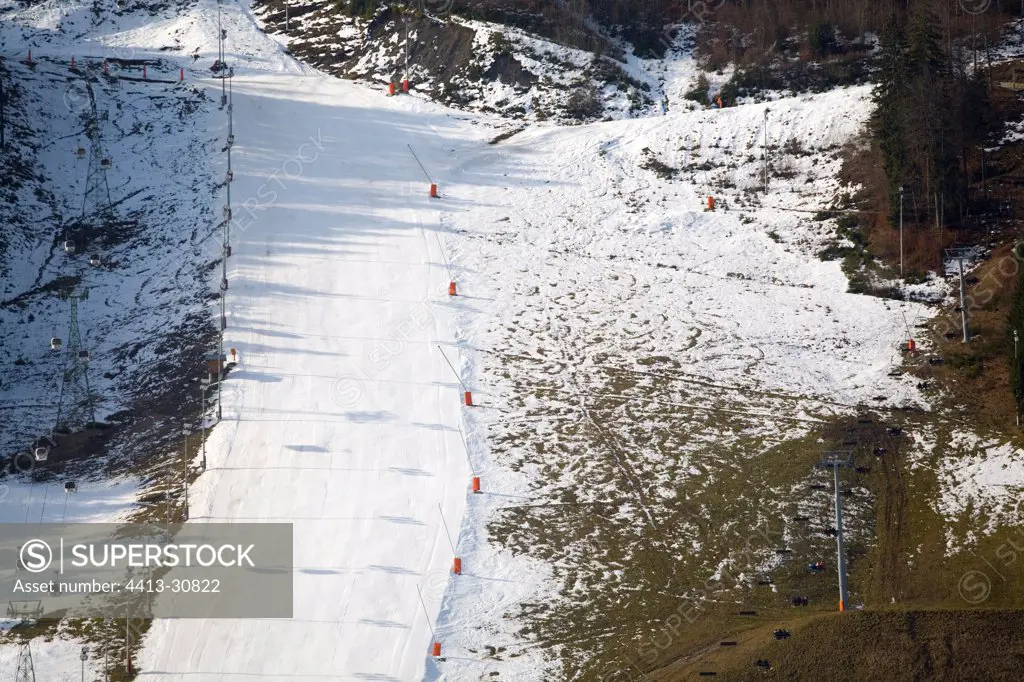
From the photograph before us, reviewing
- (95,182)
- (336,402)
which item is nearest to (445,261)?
(336,402)

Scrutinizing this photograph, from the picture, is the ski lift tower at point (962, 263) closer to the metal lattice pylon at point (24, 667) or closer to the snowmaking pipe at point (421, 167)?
the snowmaking pipe at point (421, 167)

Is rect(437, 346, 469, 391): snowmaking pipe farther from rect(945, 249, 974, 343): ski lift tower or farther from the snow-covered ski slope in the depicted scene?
rect(945, 249, 974, 343): ski lift tower

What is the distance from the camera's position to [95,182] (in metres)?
63.7

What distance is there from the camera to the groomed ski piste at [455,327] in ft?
118

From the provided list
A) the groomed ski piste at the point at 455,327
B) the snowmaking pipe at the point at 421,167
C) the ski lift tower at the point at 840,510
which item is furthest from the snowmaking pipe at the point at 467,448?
the snowmaking pipe at the point at 421,167

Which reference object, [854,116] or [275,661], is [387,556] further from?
[854,116]

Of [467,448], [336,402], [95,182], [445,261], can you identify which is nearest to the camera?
[467,448]

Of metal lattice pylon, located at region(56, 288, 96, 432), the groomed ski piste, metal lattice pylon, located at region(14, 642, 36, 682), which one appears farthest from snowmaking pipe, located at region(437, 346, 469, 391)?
metal lattice pylon, located at region(14, 642, 36, 682)

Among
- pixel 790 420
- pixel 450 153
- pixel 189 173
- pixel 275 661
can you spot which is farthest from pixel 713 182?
pixel 275 661

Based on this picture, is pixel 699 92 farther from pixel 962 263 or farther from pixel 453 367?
pixel 453 367

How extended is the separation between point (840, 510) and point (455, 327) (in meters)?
19.7

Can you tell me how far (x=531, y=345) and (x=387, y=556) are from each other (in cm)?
1387

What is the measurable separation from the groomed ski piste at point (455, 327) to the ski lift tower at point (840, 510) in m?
2.28

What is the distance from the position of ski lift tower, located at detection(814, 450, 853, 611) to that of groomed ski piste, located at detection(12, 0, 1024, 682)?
7.47 ft
